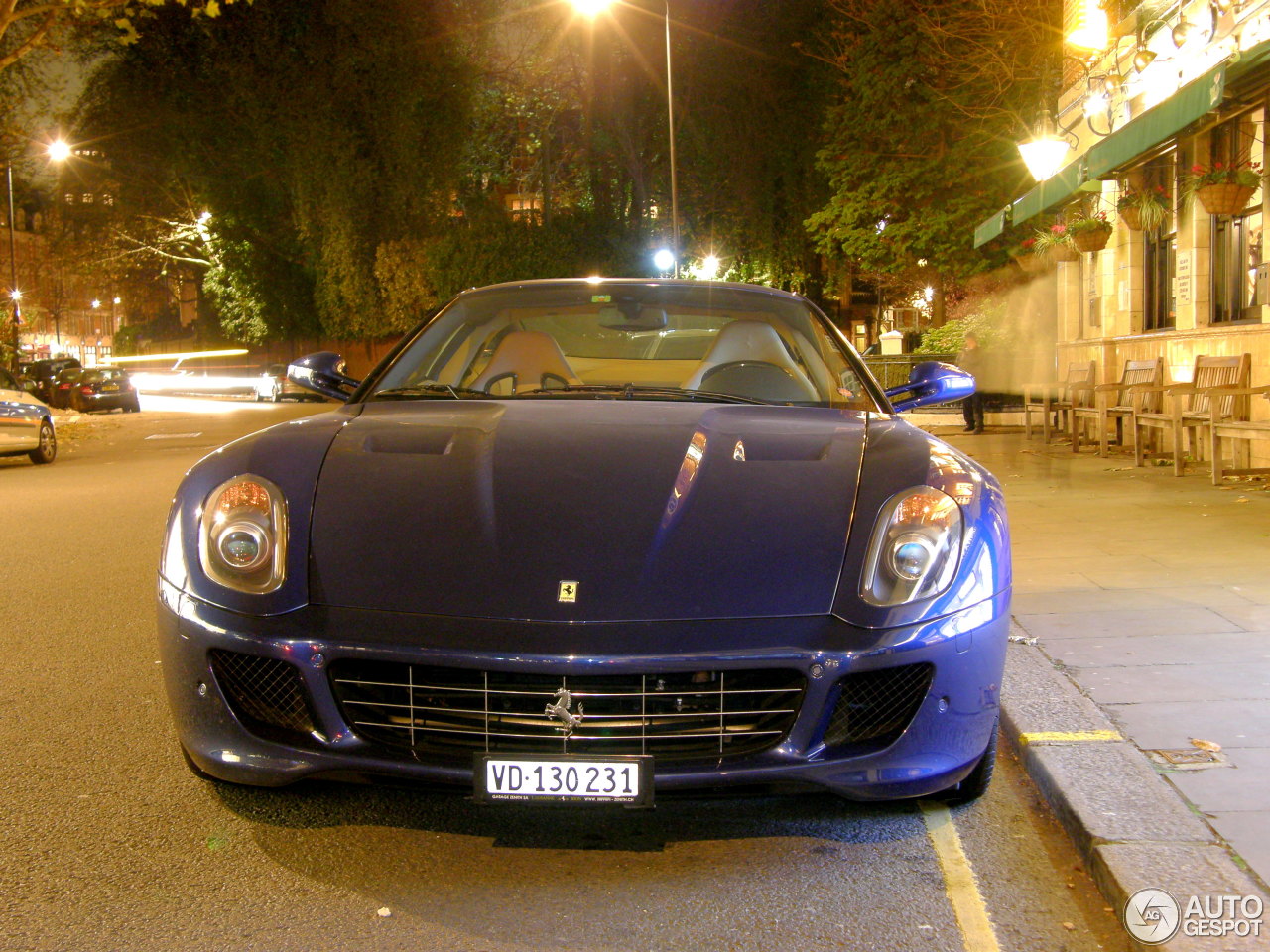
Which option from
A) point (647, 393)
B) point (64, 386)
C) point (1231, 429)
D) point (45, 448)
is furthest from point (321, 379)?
point (64, 386)

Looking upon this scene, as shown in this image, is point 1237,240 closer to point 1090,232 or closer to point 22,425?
point 1090,232

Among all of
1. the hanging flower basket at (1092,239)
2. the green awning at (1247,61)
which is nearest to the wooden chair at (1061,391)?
the hanging flower basket at (1092,239)

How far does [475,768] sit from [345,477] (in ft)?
3.17

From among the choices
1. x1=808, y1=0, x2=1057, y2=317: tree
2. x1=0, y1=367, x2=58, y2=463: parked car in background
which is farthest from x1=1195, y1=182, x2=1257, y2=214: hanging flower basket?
x1=0, y1=367, x2=58, y2=463: parked car in background

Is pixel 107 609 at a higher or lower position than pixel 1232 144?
lower

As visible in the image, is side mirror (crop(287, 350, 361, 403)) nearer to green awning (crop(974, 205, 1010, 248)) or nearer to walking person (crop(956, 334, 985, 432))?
green awning (crop(974, 205, 1010, 248))

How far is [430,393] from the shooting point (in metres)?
4.43

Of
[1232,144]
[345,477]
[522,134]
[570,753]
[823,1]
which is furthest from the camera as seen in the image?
[522,134]

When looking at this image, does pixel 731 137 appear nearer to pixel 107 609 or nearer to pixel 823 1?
pixel 823 1

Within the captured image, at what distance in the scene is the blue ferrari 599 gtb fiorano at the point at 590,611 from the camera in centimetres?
289

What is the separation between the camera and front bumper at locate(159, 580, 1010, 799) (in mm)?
2871

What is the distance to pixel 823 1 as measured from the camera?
34.9 metres

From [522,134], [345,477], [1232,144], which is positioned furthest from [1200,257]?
[522,134]

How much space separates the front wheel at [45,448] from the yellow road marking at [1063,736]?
671 inches
